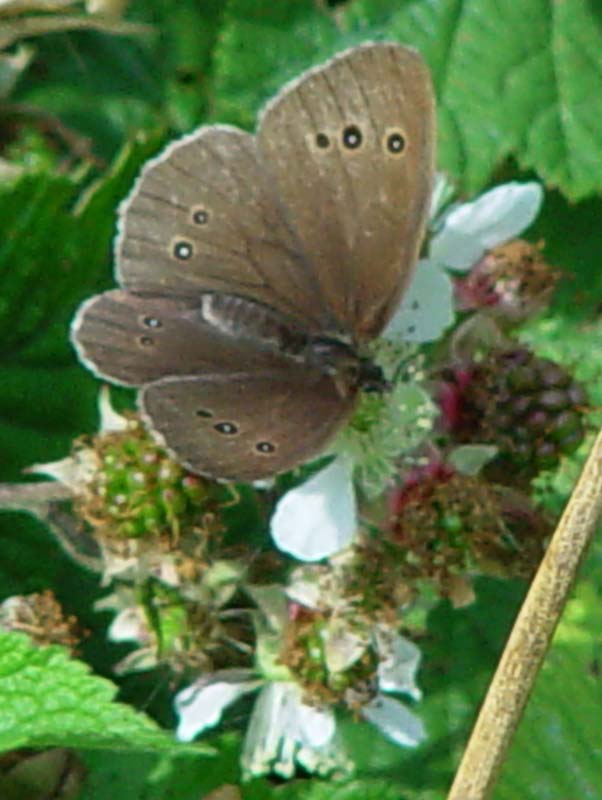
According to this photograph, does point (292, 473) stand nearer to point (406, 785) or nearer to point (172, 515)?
point (172, 515)

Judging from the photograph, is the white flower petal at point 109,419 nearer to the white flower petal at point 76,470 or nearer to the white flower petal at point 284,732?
the white flower petal at point 76,470

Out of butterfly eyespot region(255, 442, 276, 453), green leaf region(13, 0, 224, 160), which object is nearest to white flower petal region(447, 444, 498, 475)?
butterfly eyespot region(255, 442, 276, 453)

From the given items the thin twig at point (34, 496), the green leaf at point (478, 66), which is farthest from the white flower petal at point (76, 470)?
the green leaf at point (478, 66)

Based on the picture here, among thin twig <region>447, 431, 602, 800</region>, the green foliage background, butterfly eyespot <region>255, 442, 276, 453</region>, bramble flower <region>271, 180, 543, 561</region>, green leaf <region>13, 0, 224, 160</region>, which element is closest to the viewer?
thin twig <region>447, 431, 602, 800</region>

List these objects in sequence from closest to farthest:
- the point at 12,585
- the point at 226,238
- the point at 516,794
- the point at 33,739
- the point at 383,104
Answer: the point at 33,739, the point at 383,104, the point at 226,238, the point at 516,794, the point at 12,585

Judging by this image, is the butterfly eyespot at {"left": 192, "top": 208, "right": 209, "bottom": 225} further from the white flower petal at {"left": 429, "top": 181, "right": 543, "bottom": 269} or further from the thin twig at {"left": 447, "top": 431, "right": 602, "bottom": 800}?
the thin twig at {"left": 447, "top": 431, "right": 602, "bottom": 800}

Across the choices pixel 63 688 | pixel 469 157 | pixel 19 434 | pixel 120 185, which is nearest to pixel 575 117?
pixel 469 157

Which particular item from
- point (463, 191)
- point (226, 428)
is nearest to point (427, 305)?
point (226, 428)
